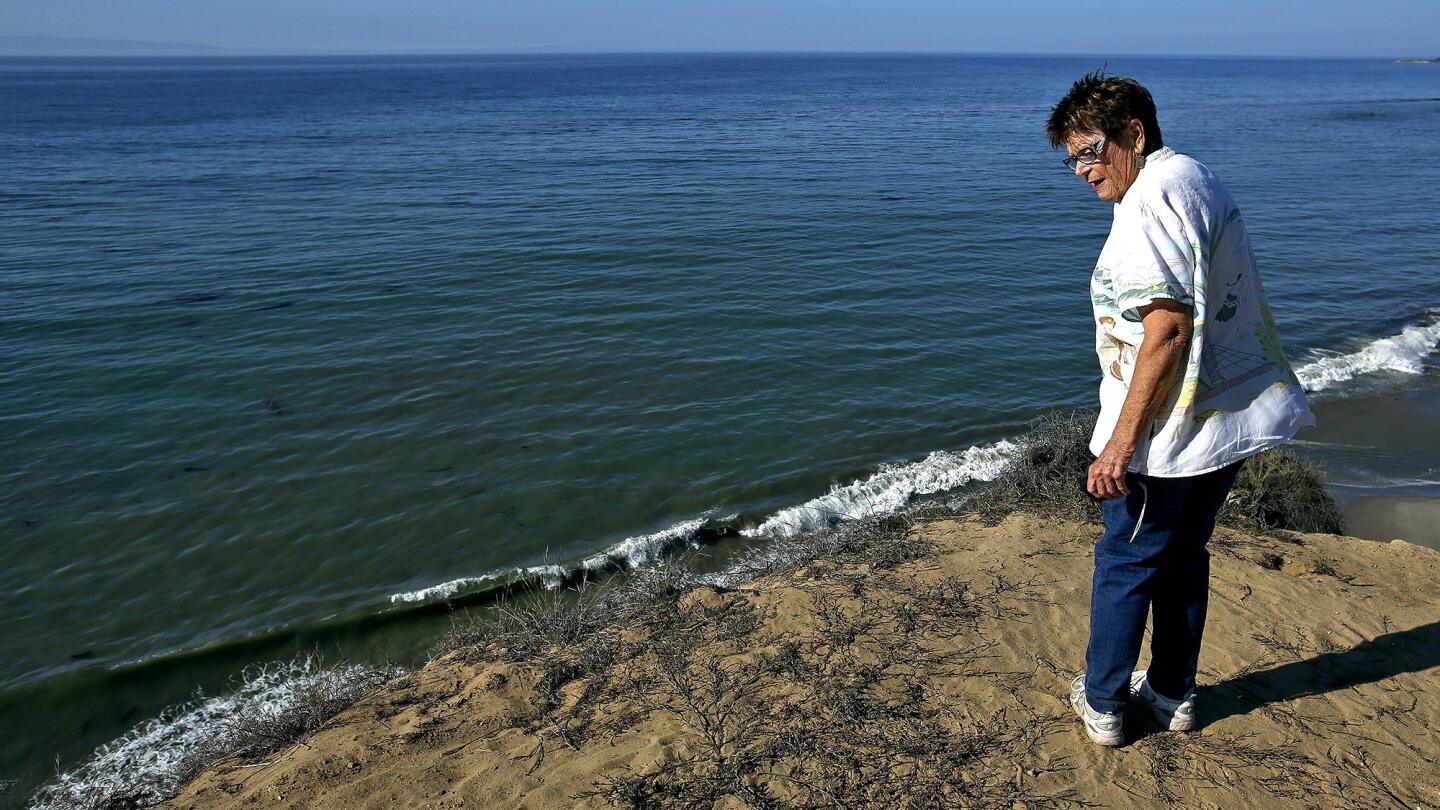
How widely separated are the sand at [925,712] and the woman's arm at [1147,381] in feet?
4.26

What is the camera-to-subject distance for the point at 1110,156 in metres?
3.10

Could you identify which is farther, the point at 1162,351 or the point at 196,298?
the point at 196,298

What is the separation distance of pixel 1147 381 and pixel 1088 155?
858 mm

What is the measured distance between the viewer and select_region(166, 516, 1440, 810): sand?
11.4 ft

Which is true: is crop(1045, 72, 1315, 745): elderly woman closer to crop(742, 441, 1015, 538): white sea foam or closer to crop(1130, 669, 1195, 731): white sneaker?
crop(1130, 669, 1195, 731): white sneaker

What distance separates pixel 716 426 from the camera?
9617 mm

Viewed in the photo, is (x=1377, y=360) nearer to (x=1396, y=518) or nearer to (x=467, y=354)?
(x=1396, y=518)

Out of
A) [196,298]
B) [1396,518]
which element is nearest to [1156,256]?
[1396,518]

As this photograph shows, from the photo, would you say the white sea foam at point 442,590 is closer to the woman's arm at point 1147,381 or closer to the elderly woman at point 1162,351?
the elderly woman at point 1162,351

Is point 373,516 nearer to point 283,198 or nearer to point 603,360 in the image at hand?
point 603,360

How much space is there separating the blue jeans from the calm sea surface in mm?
4724

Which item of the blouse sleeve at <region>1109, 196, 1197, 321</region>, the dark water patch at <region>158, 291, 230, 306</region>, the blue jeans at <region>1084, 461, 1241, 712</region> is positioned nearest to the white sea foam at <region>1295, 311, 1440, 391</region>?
the blue jeans at <region>1084, 461, 1241, 712</region>

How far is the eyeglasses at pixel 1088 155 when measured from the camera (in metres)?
3.11

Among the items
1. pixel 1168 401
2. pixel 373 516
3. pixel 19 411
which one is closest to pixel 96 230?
pixel 19 411
